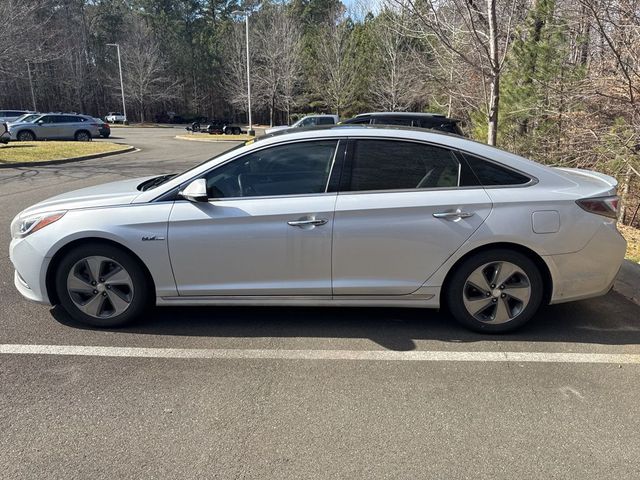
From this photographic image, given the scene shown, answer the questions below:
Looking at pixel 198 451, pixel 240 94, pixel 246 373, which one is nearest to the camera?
pixel 198 451

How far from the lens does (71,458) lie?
8.17 feet

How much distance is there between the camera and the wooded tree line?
7.54 meters

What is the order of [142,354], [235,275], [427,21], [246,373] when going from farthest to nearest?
1. [427,21]
2. [235,275]
3. [142,354]
4. [246,373]

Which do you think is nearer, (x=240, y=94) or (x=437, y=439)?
(x=437, y=439)

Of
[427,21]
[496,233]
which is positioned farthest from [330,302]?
[427,21]

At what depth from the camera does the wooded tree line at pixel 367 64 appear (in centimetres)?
754

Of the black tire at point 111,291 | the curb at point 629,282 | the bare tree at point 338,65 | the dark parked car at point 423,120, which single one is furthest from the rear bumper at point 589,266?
the bare tree at point 338,65

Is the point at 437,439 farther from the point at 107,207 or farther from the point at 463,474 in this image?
the point at 107,207

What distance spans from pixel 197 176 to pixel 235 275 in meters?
0.83

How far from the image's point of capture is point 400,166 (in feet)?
12.6

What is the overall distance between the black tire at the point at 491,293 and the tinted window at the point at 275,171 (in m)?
1.31

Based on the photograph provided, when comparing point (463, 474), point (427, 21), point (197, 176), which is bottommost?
point (463, 474)

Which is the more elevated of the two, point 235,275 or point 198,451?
point 235,275

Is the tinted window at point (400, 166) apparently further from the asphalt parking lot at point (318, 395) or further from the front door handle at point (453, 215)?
the asphalt parking lot at point (318, 395)
